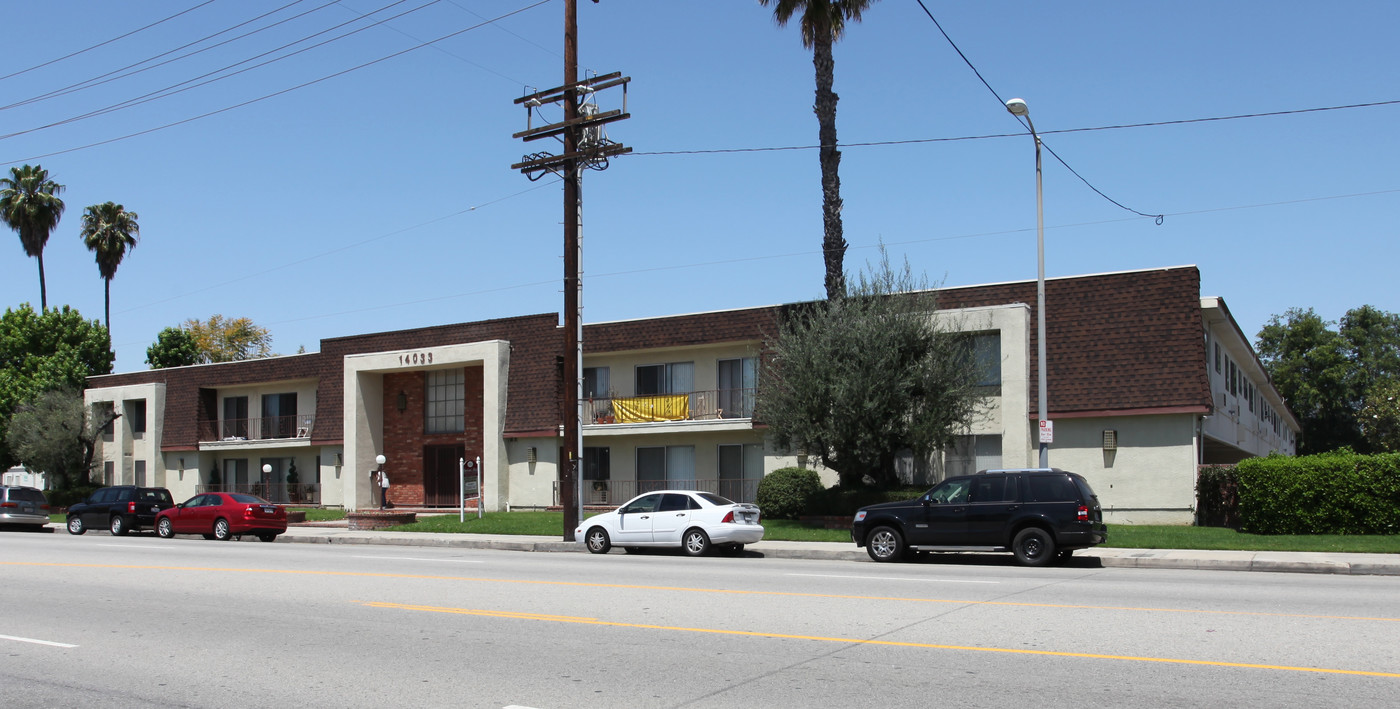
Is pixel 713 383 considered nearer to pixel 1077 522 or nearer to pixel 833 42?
pixel 833 42

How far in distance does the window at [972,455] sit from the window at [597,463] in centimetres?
1156

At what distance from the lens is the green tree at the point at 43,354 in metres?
53.0

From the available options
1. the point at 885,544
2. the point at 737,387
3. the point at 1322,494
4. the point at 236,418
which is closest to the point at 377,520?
the point at 737,387

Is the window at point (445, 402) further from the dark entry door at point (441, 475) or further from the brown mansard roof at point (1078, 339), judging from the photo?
the brown mansard roof at point (1078, 339)

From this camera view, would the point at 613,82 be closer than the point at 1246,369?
Yes

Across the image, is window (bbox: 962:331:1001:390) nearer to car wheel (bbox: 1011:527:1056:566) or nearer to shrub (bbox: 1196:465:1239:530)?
shrub (bbox: 1196:465:1239:530)

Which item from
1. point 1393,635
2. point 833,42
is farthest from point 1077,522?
point 833,42

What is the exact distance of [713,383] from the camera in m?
33.1

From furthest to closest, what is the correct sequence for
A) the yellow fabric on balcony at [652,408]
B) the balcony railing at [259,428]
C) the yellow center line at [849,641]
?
the balcony railing at [259,428] → the yellow fabric on balcony at [652,408] → the yellow center line at [849,641]

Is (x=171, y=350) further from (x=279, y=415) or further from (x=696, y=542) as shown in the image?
(x=696, y=542)

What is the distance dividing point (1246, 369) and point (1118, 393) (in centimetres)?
1458

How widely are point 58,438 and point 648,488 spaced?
2880 cm

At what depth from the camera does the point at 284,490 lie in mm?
43531

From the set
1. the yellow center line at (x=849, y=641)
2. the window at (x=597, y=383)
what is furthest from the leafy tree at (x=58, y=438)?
the yellow center line at (x=849, y=641)
